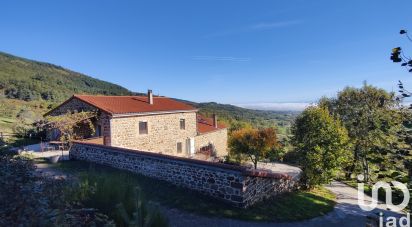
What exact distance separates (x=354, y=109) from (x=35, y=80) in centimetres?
8174

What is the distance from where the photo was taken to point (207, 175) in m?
9.72

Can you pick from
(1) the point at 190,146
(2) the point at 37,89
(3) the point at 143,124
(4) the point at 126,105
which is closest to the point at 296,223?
(3) the point at 143,124

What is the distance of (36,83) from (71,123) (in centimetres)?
6558

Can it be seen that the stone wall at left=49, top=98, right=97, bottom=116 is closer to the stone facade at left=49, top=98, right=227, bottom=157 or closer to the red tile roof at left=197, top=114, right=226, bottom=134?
the stone facade at left=49, top=98, right=227, bottom=157

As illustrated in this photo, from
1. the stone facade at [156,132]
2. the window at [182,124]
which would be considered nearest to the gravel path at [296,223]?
the stone facade at [156,132]

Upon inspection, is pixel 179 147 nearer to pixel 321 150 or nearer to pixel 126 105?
pixel 126 105

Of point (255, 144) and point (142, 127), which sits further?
point (255, 144)

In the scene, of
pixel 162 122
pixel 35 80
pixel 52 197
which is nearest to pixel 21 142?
pixel 162 122

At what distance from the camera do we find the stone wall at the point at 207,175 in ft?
29.9

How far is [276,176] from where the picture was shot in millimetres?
11289

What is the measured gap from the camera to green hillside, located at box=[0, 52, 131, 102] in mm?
64000

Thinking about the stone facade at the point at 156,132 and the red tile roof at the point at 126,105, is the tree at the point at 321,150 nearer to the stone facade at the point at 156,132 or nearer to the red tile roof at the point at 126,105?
the stone facade at the point at 156,132

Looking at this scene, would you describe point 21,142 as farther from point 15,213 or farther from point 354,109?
point 354,109

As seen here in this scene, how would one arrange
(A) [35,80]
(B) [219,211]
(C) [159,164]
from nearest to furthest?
Answer: (B) [219,211], (C) [159,164], (A) [35,80]
